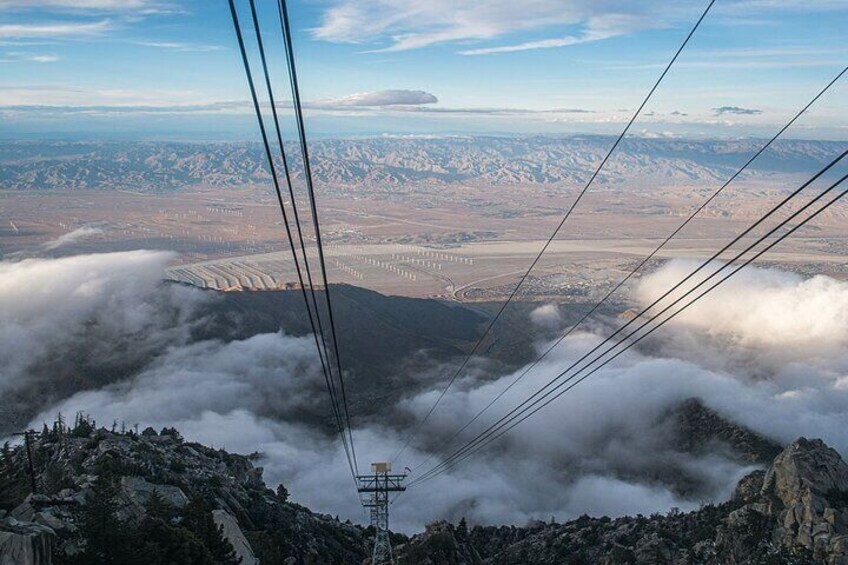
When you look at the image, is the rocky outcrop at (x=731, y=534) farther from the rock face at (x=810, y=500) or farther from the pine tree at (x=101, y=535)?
the pine tree at (x=101, y=535)

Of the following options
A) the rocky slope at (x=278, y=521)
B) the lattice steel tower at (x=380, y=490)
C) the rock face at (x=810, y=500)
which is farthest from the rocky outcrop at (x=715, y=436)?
the lattice steel tower at (x=380, y=490)

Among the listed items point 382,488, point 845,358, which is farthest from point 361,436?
point 845,358

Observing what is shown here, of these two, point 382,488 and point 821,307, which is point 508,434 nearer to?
point 382,488

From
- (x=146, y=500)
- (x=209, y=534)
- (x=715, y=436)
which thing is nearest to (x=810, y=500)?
(x=209, y=534)

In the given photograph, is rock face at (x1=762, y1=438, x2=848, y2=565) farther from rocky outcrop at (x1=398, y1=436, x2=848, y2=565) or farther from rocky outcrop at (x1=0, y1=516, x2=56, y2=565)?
rocky outcrop at (x1=0, y1=516, x2=56, y2=565)

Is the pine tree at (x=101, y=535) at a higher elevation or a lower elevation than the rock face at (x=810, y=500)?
higher

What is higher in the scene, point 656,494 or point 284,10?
point 284,10

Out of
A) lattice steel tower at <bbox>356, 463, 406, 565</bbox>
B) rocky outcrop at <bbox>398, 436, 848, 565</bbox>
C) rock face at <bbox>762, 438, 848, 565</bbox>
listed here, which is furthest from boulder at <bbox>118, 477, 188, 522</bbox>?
rock face at <bbox>762, 438, 848, 565</bbox>

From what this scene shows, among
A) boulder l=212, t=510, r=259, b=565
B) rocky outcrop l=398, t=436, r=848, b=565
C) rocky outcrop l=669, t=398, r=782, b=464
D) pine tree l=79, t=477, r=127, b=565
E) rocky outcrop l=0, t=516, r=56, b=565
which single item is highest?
rocky outcrop l=0, t=516, r=56, b=565
